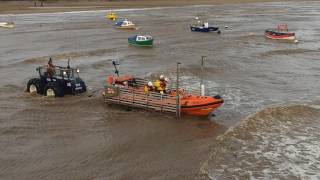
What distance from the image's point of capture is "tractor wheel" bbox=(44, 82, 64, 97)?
24.8 metres

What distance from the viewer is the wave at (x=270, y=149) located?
638 inches

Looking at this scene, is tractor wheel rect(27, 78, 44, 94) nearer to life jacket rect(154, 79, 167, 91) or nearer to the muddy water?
the muddy water

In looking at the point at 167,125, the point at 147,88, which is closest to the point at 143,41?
the point at 147,88

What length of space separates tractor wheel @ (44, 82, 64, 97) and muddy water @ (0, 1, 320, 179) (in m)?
0.46

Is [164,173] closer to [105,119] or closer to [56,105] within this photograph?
[105,119]

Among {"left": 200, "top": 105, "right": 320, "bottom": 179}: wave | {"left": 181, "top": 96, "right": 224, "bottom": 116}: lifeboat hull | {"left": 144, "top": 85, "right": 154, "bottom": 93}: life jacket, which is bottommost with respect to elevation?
{"left": 200, "top": 105, "right": 320, "bottom": 179}: wave

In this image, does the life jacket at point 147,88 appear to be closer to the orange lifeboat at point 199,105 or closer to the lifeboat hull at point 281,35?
the orange lifeboat at point 199,105

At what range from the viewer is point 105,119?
21.9 m

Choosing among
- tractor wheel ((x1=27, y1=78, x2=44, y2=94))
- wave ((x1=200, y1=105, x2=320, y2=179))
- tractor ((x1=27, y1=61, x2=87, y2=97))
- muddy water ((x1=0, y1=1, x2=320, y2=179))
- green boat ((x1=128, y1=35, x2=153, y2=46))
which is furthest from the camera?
green boat ((x1=128, y1=35, x2=153, y2=46))

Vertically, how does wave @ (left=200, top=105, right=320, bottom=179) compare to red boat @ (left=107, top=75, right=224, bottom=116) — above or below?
below

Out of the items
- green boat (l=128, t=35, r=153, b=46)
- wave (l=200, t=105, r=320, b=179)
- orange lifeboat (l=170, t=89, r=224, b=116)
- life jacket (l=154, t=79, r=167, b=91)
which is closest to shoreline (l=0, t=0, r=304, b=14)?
green boat (l=128, t=35, r=153, b=46)

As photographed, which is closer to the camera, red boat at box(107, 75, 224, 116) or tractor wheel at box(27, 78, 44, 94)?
red boat at box(107, 75, 224, 116)

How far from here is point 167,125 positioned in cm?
2086

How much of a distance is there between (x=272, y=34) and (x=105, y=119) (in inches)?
1367
